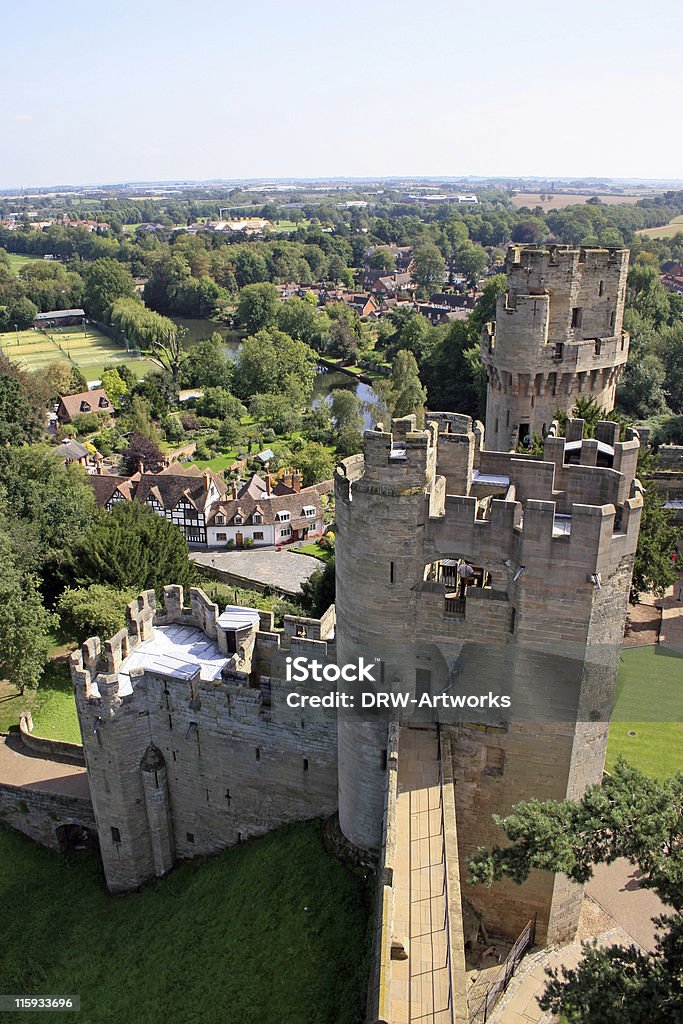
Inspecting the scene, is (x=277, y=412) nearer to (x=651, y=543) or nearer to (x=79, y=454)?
(x=79, y=454)

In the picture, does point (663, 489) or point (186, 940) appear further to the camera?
point (663, 489)

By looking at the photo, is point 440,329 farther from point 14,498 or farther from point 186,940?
point 186,940

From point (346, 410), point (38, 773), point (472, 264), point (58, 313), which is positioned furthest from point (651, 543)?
point (472, 264)

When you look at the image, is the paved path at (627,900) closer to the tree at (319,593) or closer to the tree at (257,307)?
the tree at (319,593)

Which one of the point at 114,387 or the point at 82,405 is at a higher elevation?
the point at 114,387

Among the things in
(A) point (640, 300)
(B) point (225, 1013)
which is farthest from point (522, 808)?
(A) point (640, 300)

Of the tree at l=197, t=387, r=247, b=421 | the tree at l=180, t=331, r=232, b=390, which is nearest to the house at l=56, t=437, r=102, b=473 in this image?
the tree at l=197, t=387, r=247, b=421
